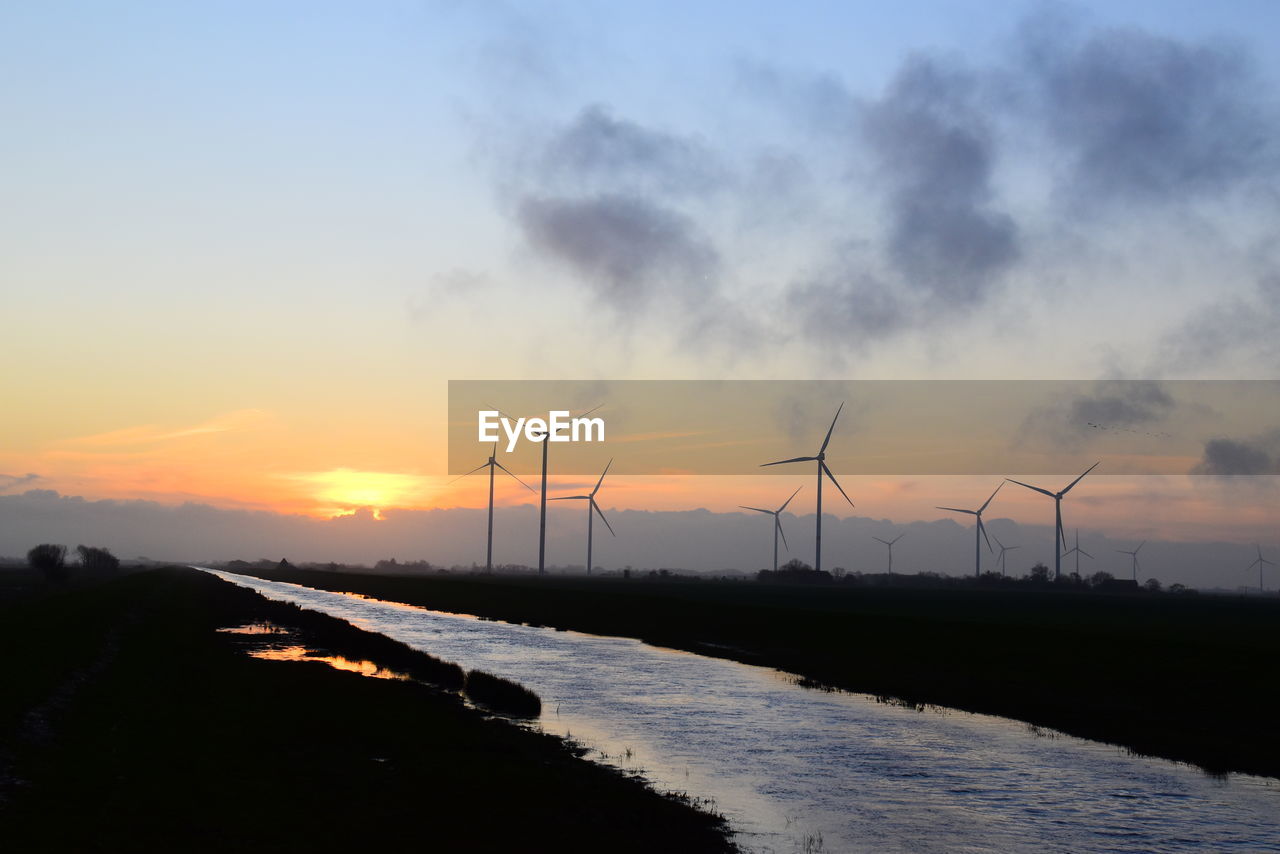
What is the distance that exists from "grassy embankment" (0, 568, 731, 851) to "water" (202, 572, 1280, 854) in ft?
7.63

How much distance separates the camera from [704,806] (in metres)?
22.1

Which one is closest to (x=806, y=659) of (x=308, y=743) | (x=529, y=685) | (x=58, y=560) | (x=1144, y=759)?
(x=529, y=685)

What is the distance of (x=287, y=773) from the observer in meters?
23.1

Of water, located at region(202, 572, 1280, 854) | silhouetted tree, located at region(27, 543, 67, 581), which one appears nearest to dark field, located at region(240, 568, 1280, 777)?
water, located at region(202, 572, 1280, 854)

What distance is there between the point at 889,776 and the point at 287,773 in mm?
14730

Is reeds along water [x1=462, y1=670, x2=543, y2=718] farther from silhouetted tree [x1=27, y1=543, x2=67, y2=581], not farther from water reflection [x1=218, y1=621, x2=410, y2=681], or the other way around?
silhouetted tree [x1=27, y1=543, x2=67, y2=581]

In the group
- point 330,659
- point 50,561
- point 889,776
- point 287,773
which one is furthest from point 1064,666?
point 50,561

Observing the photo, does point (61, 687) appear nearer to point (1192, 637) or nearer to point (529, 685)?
point (529, 685)

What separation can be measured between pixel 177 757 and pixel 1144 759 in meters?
26.1

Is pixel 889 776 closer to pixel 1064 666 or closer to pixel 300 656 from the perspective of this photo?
pixel 1064 666

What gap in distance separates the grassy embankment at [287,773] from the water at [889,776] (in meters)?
2.33

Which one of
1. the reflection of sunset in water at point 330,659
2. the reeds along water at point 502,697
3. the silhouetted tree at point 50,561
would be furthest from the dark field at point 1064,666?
the silhouetted tree at point 50,561

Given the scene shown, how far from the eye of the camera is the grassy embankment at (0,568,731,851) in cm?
1800

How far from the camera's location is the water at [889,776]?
2091 centimetres
